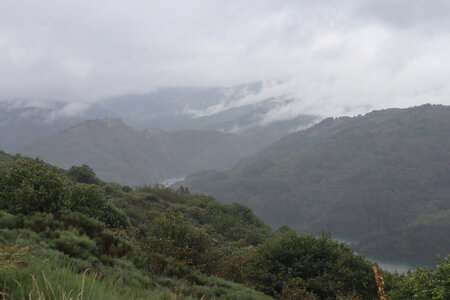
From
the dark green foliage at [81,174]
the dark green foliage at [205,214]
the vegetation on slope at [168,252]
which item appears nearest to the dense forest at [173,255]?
the vegetation on slope at [168,252]

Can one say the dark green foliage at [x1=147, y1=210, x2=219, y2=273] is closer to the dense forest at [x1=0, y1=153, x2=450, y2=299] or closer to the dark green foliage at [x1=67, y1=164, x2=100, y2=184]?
the dense forest at [x1=0, y1=153, x2=450, y2=299]

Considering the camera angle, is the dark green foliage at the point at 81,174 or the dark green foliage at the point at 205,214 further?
the dark green foliage at the point at 81,174

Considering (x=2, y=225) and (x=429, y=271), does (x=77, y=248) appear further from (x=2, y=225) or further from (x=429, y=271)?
(x=429, y=271)

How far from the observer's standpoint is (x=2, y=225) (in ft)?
37.6

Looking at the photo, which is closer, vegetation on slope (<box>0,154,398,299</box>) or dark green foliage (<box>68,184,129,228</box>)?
vegetation on slope (<box>0,154,398,299</box>)

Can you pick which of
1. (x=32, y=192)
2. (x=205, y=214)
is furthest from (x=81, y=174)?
(x=32, y=192)

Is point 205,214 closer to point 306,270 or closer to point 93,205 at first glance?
point 93,205

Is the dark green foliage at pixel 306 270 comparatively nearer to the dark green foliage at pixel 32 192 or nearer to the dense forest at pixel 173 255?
the dense forest at pixel 173 255

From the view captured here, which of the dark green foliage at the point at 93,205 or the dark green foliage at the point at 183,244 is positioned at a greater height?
the dark green foliage at the point at 93,205

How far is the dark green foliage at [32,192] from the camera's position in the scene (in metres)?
18.8

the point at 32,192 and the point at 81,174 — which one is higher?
the point at 81,174

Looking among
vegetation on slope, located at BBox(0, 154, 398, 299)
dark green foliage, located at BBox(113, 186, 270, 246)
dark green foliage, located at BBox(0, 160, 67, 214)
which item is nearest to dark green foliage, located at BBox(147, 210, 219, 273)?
vegetation on slope, located at BBox(0, 154, 398, 299)

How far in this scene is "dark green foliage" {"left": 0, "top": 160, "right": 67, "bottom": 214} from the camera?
18828mm

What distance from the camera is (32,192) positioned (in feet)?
62.2
